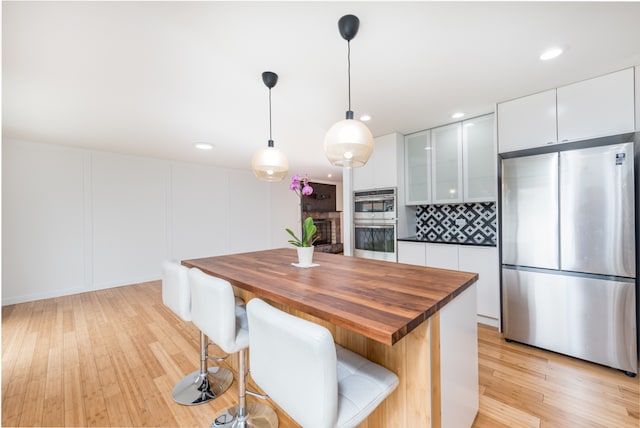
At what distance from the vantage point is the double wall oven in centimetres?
361

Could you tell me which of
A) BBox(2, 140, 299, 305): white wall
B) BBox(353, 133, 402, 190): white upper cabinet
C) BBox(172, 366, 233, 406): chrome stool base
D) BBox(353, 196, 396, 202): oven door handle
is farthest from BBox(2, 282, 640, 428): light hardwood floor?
BBox(353, 133, 402, 190): white upper cabinet

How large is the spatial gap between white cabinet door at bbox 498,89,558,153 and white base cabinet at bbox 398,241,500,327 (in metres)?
1.07

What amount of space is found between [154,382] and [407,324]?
214cm

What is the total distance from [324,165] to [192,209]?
2835 millimetres

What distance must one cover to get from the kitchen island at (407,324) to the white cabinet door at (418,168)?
201 centimetres

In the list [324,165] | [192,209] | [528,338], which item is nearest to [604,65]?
[528,338]

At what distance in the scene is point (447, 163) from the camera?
335 cm

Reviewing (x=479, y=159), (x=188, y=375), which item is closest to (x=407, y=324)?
(x=188, y=375)

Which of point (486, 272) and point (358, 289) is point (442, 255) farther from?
point (358, 289)

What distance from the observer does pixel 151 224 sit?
5004 mm

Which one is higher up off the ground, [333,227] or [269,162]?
[269,162]

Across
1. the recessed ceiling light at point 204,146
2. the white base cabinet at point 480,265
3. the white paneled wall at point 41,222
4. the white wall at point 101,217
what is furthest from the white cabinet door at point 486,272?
the white paneled wall at point 41,222

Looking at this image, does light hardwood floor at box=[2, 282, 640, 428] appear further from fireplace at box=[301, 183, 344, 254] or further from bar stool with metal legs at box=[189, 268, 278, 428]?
fireplace at box=[301, 183, 344, 254]

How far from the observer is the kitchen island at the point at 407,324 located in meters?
1.13
